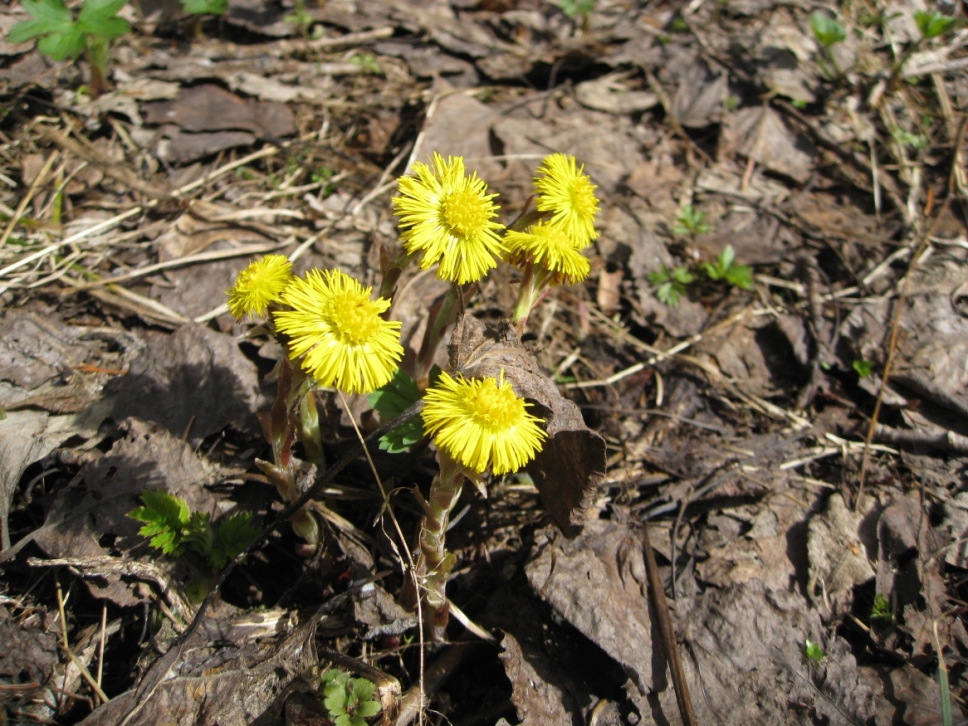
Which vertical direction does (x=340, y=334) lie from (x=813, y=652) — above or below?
above

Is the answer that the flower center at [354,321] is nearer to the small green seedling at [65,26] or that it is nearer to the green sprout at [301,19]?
the small green seedling at [65,26]

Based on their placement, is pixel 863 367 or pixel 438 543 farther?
pixel 863 367

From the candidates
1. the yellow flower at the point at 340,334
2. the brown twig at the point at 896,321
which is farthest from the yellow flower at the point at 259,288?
the brown twig at the point at 896,321

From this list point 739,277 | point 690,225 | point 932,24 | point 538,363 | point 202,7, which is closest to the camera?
point 538,363

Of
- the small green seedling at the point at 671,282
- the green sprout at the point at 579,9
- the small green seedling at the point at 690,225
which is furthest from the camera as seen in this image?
the green sprout at the point at 579,9

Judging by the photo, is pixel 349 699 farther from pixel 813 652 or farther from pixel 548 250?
pixel 813 652

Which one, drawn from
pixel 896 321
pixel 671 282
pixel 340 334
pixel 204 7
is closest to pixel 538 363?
pixel 671 282

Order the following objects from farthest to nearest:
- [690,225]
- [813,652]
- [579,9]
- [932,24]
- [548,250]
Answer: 1. [579,9]
2. [932,24]
3. [690,225]
4. [813,652]
5. [548,250]

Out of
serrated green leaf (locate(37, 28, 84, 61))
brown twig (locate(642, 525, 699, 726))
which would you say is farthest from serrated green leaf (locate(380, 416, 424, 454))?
serrated green leaf (locate(37, 28, 84, 61))
